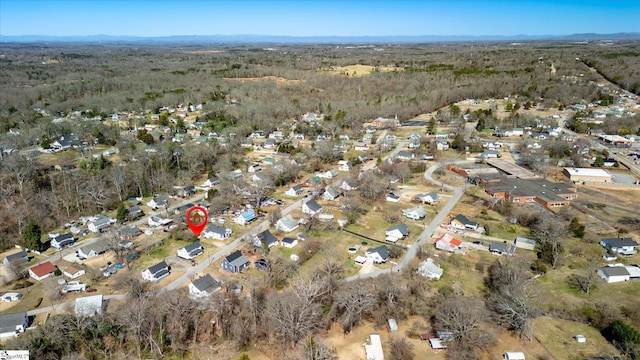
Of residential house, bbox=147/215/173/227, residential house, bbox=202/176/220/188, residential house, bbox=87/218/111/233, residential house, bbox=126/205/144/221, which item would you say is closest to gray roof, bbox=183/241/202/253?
residential house, bbox=147/215/173/227

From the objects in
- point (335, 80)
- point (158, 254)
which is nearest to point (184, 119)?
point (335, 80)

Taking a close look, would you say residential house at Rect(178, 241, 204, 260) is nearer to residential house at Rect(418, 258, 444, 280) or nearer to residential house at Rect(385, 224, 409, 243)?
residential house at Rect(385, 224, 409, 243)

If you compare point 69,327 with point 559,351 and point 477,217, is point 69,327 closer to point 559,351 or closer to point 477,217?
point 559,351

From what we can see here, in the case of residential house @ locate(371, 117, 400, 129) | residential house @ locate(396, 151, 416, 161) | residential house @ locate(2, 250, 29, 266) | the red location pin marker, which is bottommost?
residential house @ locate(2, 250, 29, 266)

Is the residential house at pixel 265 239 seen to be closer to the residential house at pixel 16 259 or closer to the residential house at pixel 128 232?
the residential house at pixel 128 232

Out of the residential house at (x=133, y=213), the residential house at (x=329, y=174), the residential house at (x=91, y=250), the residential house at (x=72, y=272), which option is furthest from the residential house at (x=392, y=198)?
the residential house at (x=72, y=272)

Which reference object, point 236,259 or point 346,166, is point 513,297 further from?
point 346,166
